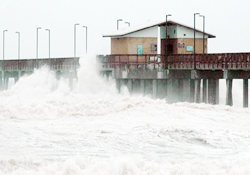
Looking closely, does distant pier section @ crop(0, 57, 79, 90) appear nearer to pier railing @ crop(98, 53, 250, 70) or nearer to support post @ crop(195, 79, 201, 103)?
pier railing @ crop(98, 53, 250, 70)

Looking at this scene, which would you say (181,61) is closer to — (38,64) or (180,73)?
(180,73)

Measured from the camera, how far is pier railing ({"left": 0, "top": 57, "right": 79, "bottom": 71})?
220 ft

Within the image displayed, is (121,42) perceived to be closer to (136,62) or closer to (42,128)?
(136,62)

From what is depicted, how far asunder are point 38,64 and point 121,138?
4715cm

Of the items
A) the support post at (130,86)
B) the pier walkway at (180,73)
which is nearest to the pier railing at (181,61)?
the pier walkway at (180,73)

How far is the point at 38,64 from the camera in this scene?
74.3 meters

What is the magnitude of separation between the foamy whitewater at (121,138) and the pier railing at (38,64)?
861 inches

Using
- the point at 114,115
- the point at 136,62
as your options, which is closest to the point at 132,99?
the point at 114,115

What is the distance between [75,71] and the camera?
65250 millimetres

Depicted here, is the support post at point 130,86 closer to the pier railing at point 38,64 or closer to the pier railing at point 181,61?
the pier railing at point 181,61

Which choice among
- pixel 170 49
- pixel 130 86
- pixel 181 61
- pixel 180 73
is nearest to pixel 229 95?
pixel 181 61

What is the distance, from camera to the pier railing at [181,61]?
48.2 meters

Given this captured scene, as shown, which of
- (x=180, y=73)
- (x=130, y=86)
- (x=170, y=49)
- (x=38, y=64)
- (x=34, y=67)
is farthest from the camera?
(x=34, y=67)

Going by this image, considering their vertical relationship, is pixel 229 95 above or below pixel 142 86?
below
